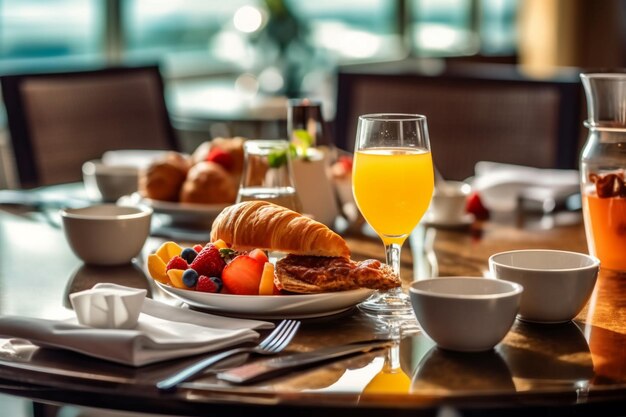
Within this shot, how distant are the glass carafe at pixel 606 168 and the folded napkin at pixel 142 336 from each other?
56 centimetres

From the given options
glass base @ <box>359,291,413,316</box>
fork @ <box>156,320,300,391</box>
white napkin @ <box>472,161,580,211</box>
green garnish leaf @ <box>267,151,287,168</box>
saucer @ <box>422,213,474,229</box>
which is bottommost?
saucer @ <box>422,213,474,229</box>

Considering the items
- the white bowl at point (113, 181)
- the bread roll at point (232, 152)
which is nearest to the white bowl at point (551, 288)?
the bread roll at point (232, 152)

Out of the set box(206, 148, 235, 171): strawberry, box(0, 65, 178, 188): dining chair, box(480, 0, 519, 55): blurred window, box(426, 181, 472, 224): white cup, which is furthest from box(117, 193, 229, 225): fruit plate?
box(480, 0, 519, 55): blurred window

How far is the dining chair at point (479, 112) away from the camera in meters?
2.62

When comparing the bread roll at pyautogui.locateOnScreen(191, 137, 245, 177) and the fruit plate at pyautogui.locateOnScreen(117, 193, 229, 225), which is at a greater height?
the bread roll at pyautogui.locateOnScreen(191, 137, 245, 177)

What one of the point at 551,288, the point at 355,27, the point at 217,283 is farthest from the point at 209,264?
the point at 355,27

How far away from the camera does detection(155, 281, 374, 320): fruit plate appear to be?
1079mm

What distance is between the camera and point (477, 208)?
1.85 meters

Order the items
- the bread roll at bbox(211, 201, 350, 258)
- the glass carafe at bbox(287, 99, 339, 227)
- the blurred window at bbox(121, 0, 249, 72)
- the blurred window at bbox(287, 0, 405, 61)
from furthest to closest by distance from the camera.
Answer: the blurred window at bbox(287, 0, 405, 61) → the blurred window at bbox(121, 0, 249, 72) → the glass carafe at bbox(287, 99, 339, 227) → the bread roll at bbox(211, 201, 350, 258)

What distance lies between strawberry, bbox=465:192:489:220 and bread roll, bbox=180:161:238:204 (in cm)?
44

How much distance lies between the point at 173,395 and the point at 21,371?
172 mm

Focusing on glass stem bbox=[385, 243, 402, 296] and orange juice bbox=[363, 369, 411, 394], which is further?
glass stem bbox=[385, 243, 402, 296]

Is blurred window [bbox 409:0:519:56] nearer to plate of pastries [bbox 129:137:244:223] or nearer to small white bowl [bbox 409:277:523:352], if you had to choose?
plate of pastries [bbox 129:137:244:223]

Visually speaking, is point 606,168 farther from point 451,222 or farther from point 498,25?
point 498,25
